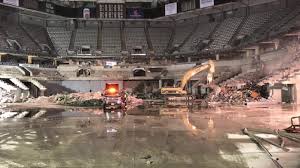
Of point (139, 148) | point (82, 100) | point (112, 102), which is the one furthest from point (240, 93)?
point (139, 148)

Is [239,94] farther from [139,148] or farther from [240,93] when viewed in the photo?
[139,148]

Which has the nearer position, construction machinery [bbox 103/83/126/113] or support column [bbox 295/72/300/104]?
construction machinery [bbox 103/83/126/113]

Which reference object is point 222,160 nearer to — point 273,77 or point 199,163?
point 199,163

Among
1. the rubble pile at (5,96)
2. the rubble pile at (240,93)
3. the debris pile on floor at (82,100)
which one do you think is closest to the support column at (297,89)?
the rubble pile at (240,93)

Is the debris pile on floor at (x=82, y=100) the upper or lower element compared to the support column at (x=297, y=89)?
lower

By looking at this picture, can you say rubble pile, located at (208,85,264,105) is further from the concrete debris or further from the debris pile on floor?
the debris pile on floor

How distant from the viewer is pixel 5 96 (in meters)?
48.2

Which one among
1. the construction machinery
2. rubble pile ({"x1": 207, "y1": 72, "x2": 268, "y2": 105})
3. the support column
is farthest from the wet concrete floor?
rubble pile ({"x1": 207, "y1": 72, "x2": 268, "y2": 105})

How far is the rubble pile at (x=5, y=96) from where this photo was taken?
155ft

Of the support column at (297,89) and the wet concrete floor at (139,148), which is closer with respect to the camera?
the wet concrete floor at (139,148)

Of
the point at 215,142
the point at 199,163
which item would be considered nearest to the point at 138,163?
the point at 199,163

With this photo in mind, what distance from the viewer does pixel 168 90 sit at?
4116cm

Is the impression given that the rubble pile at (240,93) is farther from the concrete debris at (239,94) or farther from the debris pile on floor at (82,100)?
the debris pile on floor at (82,100)

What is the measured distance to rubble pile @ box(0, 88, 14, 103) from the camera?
47303 mm
